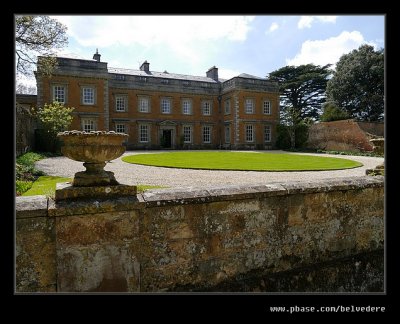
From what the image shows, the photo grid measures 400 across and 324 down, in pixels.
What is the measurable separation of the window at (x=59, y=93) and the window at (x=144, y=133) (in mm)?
7695

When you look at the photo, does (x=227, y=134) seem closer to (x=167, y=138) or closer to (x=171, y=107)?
(x=167, y=138)

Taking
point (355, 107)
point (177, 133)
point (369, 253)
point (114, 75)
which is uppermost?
point (114, 75)

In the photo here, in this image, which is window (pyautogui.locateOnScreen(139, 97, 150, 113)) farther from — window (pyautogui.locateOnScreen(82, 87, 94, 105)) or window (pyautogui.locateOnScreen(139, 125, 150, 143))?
window (pyautogui.locateOnScreen(82, 87, 94, 105))

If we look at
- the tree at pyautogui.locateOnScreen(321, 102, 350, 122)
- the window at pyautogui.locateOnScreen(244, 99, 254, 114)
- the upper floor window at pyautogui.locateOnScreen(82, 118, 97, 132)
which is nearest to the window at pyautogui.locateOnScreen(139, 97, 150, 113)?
the upper floor window at pyautogui.locateOnScreen(82, 118, 97, 132)

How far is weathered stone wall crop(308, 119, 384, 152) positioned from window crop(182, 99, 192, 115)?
13.1 metres

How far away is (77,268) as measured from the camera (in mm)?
2273

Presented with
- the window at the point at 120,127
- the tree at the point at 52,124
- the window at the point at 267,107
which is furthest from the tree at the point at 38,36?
the window at the point at 267,107

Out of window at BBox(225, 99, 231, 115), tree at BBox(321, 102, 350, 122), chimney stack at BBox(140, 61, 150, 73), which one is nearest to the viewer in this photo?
tree at BBox(321, 102, 350, 122)

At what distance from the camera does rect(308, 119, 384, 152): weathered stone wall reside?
2456cm

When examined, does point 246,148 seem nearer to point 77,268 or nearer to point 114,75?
point 114,75

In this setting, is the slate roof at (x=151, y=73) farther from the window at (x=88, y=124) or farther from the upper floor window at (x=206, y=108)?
the window at (x=88, y=124)

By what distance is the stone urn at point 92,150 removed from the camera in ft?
7.55
